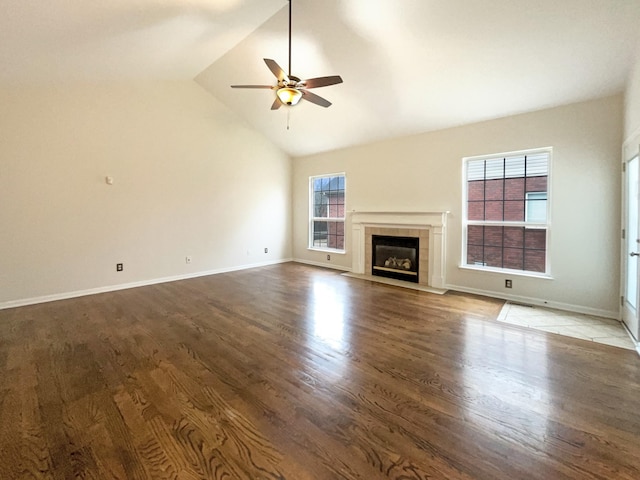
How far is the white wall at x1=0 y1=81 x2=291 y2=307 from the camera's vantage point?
161 inches

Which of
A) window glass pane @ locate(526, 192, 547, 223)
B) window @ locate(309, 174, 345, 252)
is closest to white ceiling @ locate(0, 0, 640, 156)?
window glass pane @ locate(526, 192, 547, 223)

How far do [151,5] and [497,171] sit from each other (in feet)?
15.6

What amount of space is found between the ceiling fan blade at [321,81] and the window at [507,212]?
2.74 meters

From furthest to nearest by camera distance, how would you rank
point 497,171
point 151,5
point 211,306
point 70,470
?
point 497,171
point 211,306
point 151,5
point 70,470

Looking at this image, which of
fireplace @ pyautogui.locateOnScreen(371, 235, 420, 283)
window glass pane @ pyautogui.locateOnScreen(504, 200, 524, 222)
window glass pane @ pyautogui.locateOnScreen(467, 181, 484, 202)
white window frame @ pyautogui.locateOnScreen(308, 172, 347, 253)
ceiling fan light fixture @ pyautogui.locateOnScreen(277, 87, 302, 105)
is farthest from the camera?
white window frame @ pyautogui.locateOnScreen(308, 172, 347, 253)

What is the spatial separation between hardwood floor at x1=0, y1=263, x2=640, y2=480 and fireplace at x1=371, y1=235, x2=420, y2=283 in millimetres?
1785

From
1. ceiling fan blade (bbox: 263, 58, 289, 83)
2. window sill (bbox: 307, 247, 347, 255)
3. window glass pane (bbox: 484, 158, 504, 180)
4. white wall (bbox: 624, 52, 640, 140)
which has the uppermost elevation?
ceiling fan blade (bbox: 263, 58, 289, 83)

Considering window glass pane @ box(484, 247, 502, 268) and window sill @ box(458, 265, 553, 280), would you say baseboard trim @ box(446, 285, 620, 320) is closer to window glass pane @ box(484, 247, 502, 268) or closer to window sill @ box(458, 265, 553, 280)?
window sill @ box(458, 265, 553, 280)

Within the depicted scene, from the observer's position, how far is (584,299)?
375 cm

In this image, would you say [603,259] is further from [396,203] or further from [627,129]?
[396,203]

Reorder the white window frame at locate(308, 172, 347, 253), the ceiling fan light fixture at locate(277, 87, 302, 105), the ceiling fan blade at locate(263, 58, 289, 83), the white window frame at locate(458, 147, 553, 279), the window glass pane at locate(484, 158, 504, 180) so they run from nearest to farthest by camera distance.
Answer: the ceiling fan blade at locate(263, 58, 289, 83) < the ceiling fan light fixture at locate(277, 87, 302, 105) < the white window frame at locate(458, 147, 553, 279) < the window glass pane at locate(484, 158, 504, 180) < the white window frame at locate(308, 172, 347, 253)

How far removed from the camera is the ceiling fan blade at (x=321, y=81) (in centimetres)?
300

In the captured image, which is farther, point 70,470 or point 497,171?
point 497,171

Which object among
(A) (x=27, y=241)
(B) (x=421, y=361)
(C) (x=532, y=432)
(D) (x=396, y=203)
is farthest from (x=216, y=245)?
(C) (x=532, y=432)
